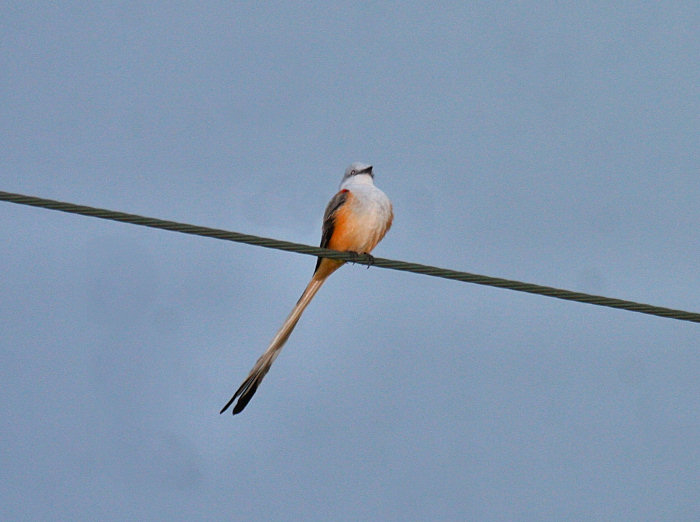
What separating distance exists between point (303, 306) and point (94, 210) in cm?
229

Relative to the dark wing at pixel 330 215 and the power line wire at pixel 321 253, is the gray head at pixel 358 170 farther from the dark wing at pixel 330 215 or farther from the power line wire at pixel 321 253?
the power line wire at pixel 321 253

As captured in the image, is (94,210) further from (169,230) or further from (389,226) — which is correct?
(389,226)

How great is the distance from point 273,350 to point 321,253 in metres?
1.34

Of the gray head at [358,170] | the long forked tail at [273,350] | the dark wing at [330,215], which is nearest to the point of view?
the long forked tail at [273,350]

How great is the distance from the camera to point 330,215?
276 inches

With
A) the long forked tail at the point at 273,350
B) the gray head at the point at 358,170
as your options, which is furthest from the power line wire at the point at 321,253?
the gray head at the point at 358,170

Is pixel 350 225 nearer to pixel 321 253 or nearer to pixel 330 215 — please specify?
pixel 330 215

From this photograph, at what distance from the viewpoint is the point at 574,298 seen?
15.3ft

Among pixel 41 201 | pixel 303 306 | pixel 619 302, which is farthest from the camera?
pixel 303 306

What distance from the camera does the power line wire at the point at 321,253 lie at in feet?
14.1

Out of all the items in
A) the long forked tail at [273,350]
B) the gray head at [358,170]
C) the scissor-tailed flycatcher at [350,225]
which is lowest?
the long forked tail at [273,350]

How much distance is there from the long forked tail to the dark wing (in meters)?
0.36

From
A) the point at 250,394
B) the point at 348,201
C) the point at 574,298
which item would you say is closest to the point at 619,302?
the point at 574,298

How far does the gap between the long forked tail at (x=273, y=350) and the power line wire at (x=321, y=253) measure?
1.22 metres
